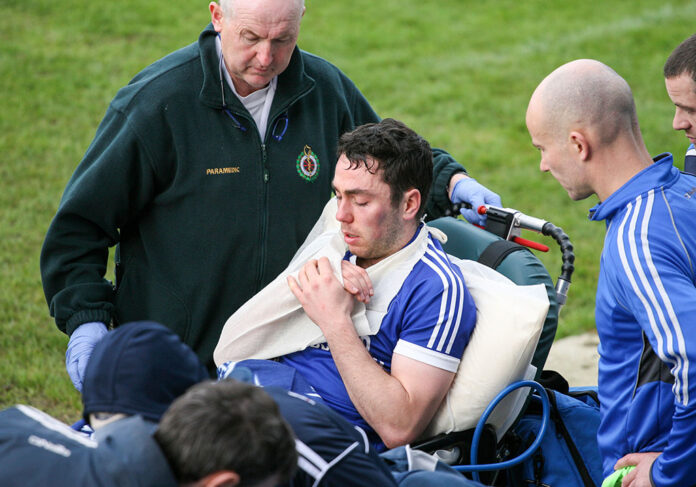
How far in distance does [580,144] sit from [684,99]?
782 mm

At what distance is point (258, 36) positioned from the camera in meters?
2.81

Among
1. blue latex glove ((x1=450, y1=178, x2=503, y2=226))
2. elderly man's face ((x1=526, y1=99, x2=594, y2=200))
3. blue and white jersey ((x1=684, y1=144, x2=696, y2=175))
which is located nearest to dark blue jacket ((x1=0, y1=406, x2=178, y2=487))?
elderly man's face ((x1=526, y1=99, x2=594, y2=200))

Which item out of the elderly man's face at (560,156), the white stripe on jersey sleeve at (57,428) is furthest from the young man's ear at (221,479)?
the elderly man's face at (560,156)

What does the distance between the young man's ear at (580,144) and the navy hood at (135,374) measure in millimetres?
1214

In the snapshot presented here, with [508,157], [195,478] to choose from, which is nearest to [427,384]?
[195,478]

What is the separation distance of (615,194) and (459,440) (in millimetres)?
928

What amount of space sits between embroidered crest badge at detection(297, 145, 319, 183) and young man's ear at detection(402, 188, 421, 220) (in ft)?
1.68

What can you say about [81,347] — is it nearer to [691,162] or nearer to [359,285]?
[359,285]

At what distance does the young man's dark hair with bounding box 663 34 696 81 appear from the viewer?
2.73 metres

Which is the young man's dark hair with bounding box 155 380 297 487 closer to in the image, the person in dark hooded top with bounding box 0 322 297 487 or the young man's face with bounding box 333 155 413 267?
the person in dark hooded top with bounding box 0 322 297 487

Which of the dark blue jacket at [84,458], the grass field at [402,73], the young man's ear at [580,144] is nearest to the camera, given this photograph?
the dark blue jacket at [84,458]

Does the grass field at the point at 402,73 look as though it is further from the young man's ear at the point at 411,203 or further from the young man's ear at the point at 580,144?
the young man's ear at the point at 580,144

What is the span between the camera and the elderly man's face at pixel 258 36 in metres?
2.79

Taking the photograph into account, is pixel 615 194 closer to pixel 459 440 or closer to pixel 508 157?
pixel 459 440
